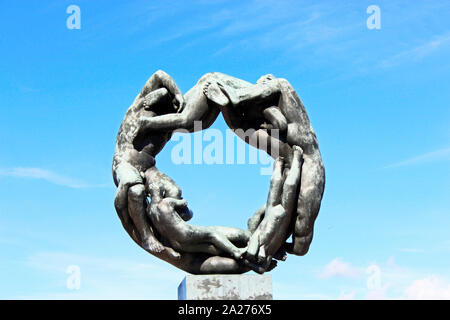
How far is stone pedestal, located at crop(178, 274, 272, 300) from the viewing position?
691cm

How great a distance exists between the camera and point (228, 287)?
694 cm

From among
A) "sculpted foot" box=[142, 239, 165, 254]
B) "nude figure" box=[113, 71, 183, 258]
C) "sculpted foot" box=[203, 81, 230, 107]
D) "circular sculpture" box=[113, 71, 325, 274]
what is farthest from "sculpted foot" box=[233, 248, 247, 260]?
"sculpted foot" box=[203, 81, 230, 107]

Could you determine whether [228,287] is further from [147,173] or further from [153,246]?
[147,173]

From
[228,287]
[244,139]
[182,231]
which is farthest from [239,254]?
[244,139]

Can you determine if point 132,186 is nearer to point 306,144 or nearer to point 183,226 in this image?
point 183,226

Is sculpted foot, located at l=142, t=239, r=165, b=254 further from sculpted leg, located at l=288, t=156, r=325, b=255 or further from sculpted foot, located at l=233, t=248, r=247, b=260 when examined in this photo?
sculpted leg, located at l=288, t=156, r=325, b=255

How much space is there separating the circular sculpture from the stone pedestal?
5.2 inches

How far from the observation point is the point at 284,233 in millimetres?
7191

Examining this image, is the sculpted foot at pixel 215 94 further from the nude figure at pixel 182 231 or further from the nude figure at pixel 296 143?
the nude figure at pixel 182 231

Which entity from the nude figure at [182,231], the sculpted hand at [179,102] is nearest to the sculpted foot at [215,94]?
the sculpted hand at [179,102]

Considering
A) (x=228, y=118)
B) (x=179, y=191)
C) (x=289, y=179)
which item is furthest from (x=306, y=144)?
(x=179, y=191)

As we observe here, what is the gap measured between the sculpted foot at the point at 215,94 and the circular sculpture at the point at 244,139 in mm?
11

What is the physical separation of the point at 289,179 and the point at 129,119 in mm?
1936

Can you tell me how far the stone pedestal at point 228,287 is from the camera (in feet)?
22.7
